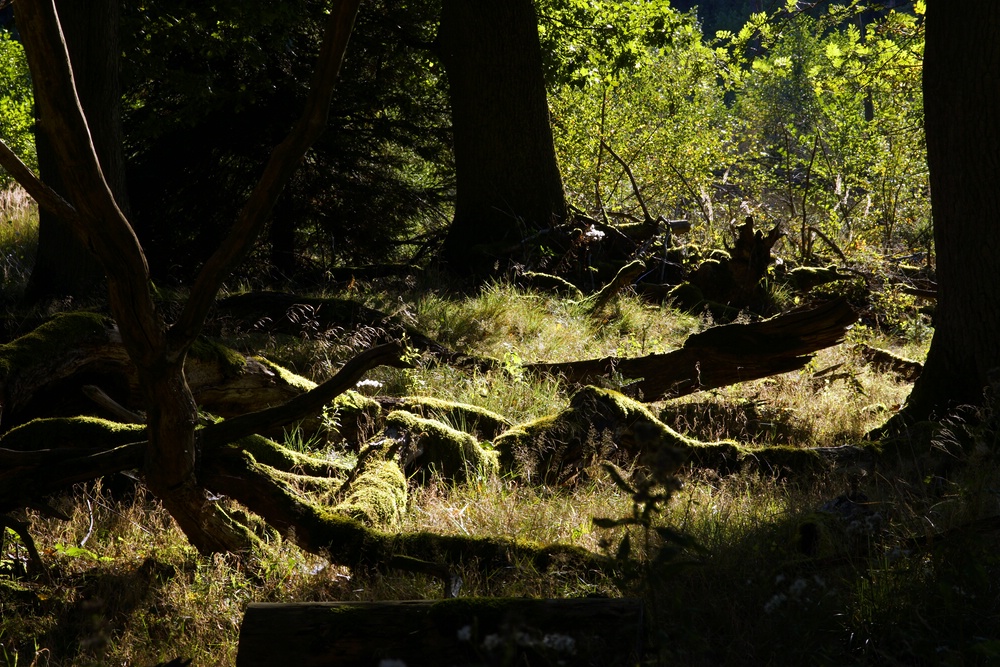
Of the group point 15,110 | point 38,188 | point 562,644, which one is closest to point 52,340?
point 38,188

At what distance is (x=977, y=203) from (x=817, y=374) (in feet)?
7.83

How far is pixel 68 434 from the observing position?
388 cm

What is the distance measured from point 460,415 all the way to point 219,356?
147 cm

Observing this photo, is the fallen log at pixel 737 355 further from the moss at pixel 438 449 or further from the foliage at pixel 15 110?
the foliage at pixel 15 110

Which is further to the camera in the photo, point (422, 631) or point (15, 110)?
point (15, 110)

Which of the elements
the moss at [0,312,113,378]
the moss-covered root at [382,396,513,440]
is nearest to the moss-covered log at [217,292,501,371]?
the moss-covered root at [382,396,513,440]

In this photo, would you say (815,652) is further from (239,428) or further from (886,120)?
(886,120)

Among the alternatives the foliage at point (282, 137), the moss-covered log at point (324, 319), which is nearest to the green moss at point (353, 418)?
the moss-covered log at point (324, 319)

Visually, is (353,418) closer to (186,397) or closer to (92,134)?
(186,397)

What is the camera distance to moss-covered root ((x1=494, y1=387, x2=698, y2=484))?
15.4 ft

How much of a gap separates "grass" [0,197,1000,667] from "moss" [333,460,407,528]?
3.7 inches

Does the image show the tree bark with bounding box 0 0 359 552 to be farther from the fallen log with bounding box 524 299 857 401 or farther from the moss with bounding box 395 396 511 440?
the fallen log with bounding box 524 299 857 401

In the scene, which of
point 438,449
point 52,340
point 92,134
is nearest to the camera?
point 52,340

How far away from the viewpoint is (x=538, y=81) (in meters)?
10.5
